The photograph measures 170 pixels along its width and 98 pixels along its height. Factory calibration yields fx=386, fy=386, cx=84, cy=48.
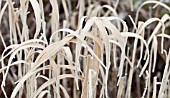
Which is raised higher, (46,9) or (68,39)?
(46,9)

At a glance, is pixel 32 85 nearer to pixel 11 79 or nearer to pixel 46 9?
pixel 11 79

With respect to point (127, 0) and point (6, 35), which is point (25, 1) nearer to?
point (6, 35)

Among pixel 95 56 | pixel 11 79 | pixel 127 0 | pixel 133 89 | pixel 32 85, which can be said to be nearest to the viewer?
pixel 95 56

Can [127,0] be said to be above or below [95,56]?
above

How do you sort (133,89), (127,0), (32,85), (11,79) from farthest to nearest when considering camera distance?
(127,0)
(133,89)
(11,79)
(32,85)

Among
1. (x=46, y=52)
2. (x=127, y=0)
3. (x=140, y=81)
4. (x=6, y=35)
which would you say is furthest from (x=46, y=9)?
(x=46, y=52)

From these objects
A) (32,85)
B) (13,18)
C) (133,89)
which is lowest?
(133,89)

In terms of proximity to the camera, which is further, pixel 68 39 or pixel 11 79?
pixel 11 79

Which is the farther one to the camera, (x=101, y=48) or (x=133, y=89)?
(x=133, y=89)

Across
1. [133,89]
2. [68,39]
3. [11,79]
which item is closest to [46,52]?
[68,39]
